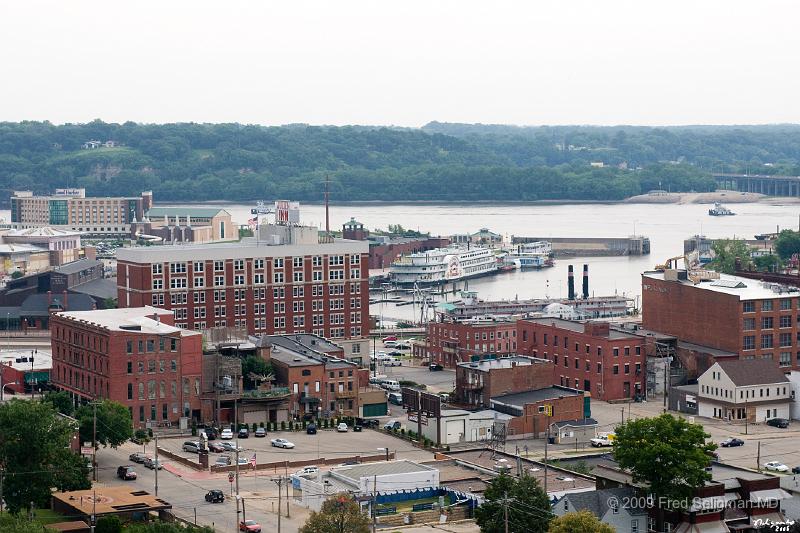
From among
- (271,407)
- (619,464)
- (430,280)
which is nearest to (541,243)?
(430,280)

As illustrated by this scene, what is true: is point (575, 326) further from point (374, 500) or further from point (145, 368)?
point (374, 500)

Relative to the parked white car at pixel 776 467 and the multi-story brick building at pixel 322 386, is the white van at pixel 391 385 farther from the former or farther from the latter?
the parked white car at pixel 776 467

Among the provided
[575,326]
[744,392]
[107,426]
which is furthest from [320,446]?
[575,326]

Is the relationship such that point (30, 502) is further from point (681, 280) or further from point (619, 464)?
point (681, 280)

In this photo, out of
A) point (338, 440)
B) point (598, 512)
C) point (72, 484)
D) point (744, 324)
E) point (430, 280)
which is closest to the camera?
point (598, 512)

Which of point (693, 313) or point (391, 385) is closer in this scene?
point (391, 385)

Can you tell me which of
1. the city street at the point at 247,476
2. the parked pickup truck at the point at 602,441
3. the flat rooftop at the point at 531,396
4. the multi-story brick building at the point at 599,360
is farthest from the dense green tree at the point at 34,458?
the multi-story brick building at the point at 599,360
